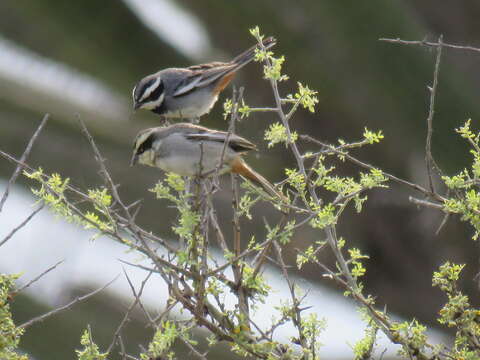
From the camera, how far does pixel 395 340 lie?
3.09 metres

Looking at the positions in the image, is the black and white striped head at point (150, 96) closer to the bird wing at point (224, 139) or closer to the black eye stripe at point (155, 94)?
the black eye stripe at point (155, 94)

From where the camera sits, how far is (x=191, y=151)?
426cm

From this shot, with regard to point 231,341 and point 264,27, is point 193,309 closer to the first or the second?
point 231,341

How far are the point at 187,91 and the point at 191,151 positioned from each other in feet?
3.84

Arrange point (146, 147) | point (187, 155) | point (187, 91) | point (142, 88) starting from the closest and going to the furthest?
point (187, 155), point (146, 147), point (187, 91), point (142, 88)

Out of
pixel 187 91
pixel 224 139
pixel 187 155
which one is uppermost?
pixel 187 91

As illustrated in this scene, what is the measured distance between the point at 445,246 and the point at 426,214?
32 cm

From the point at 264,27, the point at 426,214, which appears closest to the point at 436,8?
the point at 426,214

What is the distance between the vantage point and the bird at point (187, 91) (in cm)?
536

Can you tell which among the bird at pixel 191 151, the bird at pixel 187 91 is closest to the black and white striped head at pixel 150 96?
the bird at pixel 187 91

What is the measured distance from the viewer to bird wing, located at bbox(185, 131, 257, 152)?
4.04m

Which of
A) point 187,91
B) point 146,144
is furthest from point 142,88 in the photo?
point 146,144

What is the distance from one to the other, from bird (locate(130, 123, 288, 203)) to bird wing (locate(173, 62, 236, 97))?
84 centimetres

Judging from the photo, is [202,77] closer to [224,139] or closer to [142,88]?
[142,88]
